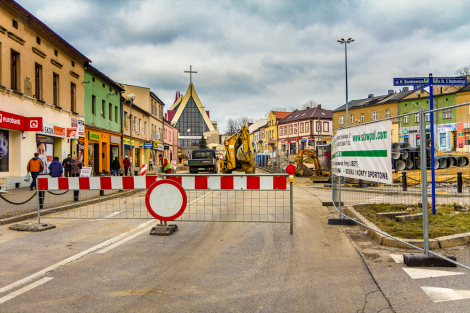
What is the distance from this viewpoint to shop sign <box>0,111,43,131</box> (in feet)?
50.1

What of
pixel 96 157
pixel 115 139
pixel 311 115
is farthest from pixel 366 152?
pixel 311 115

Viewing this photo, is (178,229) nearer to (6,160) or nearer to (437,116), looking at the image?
(437,116)

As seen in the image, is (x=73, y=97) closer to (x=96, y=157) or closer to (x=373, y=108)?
(x=96, y=157)

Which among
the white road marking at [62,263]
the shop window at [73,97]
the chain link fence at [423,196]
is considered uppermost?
the shop window at [73,97]

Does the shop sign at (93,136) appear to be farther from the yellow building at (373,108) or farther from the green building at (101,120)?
the yellow building at (373,108)

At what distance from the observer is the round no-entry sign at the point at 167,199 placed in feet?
22.6

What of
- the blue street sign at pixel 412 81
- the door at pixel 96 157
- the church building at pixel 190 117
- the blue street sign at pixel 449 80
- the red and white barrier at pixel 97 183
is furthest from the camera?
the church building at pixel 190 117

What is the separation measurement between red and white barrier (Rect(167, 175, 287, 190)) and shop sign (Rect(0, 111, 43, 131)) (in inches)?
472

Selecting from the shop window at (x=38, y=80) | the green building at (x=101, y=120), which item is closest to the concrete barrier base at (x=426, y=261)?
the shop window at (x=38, y=80)

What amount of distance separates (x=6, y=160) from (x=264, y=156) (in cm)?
3220

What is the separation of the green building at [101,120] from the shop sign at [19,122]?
27.2 ft

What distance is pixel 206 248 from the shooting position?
580 cm

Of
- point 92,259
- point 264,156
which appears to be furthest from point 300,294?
point 264,156

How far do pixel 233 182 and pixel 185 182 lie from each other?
3.21 ft
